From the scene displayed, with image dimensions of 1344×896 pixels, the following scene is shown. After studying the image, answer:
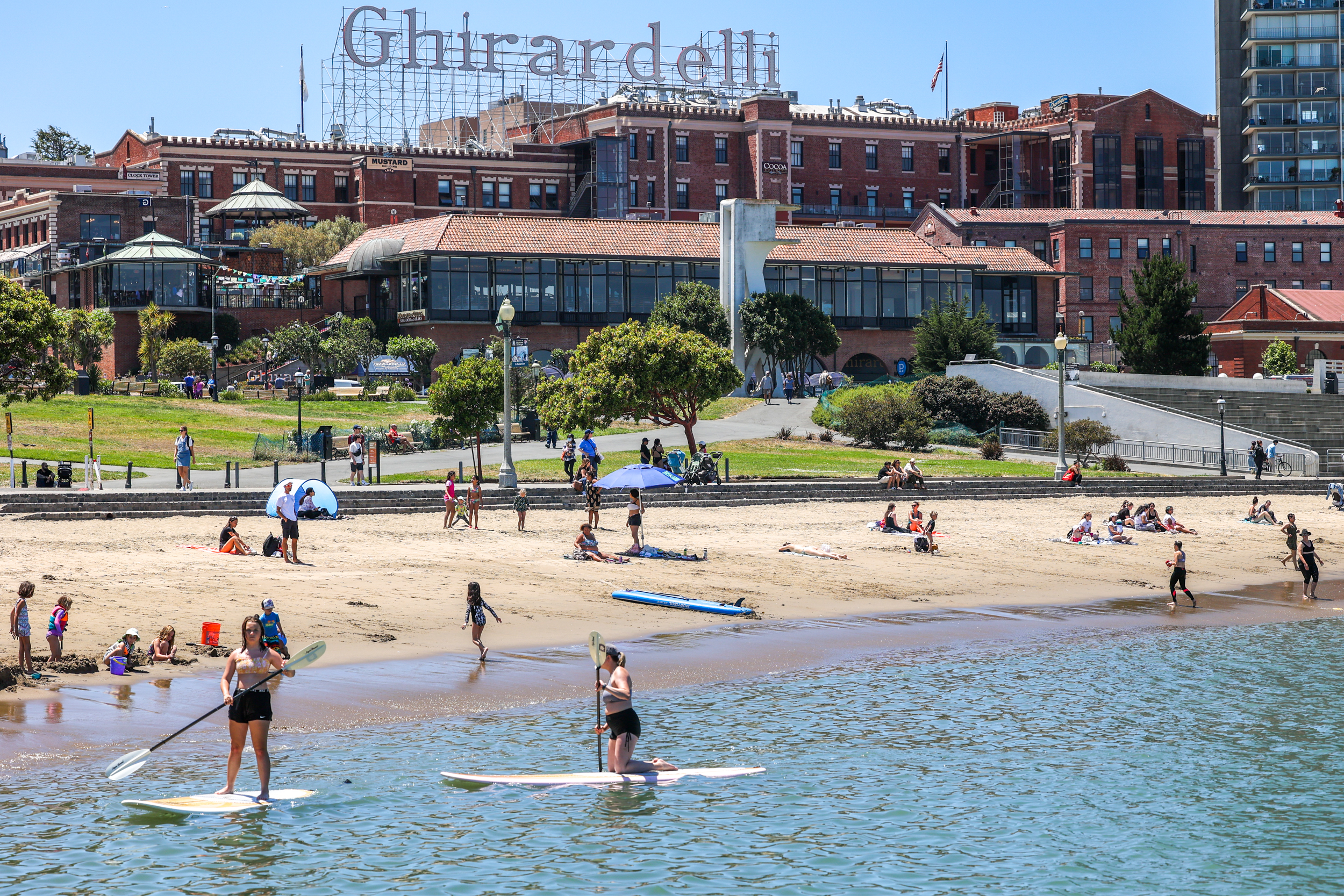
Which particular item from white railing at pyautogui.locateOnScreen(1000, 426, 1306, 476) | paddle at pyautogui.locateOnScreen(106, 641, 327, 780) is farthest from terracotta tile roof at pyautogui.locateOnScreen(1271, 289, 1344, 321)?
paddle at pyautogui.locateOnScreen(106, 641, 327, 780)

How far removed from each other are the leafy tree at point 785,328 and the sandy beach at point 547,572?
122ft

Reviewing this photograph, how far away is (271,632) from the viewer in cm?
1948

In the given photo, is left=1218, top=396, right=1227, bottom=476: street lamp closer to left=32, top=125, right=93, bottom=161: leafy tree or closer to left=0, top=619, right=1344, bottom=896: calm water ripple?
left=0, top=619, right=1344, bottom=896: calm water ripple

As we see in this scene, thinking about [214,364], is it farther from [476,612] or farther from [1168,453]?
[476,612]

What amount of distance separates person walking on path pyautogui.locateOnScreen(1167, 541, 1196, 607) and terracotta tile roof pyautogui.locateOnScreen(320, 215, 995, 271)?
5630cm

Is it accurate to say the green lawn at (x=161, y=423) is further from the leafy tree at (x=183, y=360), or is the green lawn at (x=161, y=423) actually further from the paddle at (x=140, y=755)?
the paddle at (x=140, y=755)

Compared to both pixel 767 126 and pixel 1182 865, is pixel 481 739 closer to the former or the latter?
pixel 1182 865

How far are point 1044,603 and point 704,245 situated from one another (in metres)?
58.8

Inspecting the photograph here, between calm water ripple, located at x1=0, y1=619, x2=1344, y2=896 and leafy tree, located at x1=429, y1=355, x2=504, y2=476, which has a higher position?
leafy tree, located at x1=429, y1=355, x2=504, y2=476

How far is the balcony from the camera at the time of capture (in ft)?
373

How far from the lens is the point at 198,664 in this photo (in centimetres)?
2095

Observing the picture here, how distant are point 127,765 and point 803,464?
3595 cm

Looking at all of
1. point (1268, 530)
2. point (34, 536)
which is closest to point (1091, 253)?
point (1268, 530)

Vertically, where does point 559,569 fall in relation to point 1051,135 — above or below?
below
